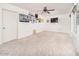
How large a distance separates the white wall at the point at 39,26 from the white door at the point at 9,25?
297 millimetres

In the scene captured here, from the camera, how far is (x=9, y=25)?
5723 millimetres

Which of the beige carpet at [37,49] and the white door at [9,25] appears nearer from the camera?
the beige carpet at [37,49]

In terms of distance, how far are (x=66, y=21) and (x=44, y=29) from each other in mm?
2637

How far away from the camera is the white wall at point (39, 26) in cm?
663

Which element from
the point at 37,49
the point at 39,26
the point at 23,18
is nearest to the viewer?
the point at 37,49

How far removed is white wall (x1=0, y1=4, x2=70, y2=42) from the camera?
21.7 feet

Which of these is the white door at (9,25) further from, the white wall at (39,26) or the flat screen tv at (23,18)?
the flat screen tv at (23,18)

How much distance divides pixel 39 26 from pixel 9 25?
202 inches

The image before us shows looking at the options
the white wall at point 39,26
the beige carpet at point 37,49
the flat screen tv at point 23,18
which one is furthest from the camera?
the flat screen tv at point 23,18

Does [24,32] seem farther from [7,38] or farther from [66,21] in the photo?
[66,21]

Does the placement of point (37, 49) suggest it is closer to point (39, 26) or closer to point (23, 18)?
point (23, 18)

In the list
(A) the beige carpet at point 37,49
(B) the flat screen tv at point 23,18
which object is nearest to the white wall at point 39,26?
(B) the flat screen tv at point 23,18

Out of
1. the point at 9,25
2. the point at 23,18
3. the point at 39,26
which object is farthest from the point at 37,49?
the point at 39,26

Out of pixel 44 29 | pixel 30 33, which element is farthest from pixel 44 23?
pixel 30 33
